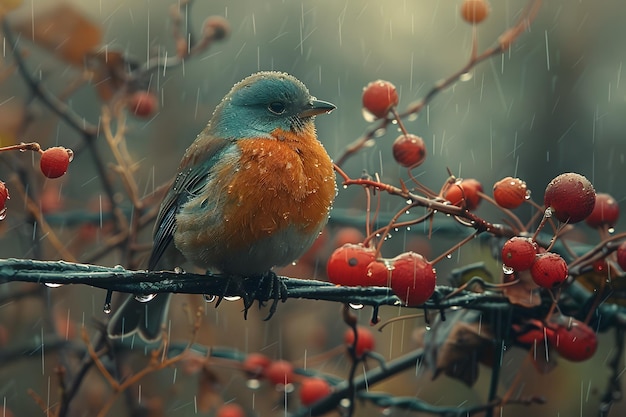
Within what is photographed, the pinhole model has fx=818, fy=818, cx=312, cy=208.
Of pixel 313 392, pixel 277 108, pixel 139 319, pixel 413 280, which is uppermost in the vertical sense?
pixel 277 108

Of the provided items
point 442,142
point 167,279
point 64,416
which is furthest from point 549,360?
point 442,142

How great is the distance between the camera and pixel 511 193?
9.20 ft

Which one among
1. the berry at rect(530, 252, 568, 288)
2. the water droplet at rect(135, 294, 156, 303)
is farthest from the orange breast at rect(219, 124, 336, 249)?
the berry at rect(530, 252, 568, 288)

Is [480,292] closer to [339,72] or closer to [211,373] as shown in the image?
[211,373]

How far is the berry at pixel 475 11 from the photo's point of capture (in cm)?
361

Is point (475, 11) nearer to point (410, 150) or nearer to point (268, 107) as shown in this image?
point (410, 150)

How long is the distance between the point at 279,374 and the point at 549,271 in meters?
1.65

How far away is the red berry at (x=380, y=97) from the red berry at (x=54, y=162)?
3.90 feet

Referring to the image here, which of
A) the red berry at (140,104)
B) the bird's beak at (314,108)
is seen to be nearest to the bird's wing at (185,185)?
the bird's beak at (314,108)

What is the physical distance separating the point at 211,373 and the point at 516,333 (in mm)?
1445

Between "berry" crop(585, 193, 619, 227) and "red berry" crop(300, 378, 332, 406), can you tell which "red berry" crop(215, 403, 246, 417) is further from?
"berry" crop(585, 193, 619, 227)

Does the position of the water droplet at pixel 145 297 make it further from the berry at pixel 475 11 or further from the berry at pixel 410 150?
the berry at pixel 475 11

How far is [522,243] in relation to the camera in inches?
106

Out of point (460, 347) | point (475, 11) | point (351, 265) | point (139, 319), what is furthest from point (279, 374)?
point (475, 11)
